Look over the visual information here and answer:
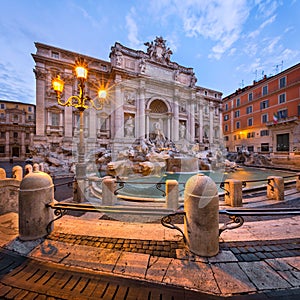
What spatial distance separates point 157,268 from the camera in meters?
2.02

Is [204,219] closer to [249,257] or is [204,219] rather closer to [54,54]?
[249,257]

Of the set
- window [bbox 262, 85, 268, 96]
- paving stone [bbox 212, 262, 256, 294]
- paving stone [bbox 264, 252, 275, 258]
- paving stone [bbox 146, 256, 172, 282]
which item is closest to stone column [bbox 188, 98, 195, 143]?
window [bbox 262, 85, 268, 96]

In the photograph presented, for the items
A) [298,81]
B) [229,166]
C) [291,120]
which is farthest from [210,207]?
[298,81]

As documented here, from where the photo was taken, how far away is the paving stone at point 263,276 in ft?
5.65

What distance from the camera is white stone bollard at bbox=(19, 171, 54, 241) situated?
105 inches

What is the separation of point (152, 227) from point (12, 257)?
251 cm

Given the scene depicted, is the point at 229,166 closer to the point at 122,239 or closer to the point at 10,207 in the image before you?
the point at 122,239

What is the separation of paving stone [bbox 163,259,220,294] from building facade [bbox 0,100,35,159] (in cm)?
4116

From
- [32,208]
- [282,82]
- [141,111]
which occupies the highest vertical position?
[282,82]

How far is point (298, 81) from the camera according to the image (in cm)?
2272

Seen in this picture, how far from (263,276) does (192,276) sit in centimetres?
96

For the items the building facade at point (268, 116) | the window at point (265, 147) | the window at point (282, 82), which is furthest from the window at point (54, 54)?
the window at point (265, 147)

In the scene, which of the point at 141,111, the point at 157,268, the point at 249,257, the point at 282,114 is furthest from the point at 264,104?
the point at 157,268

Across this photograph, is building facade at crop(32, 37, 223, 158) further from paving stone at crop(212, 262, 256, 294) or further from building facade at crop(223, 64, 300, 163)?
paving stone at crop(212, 262, 256, 294)
